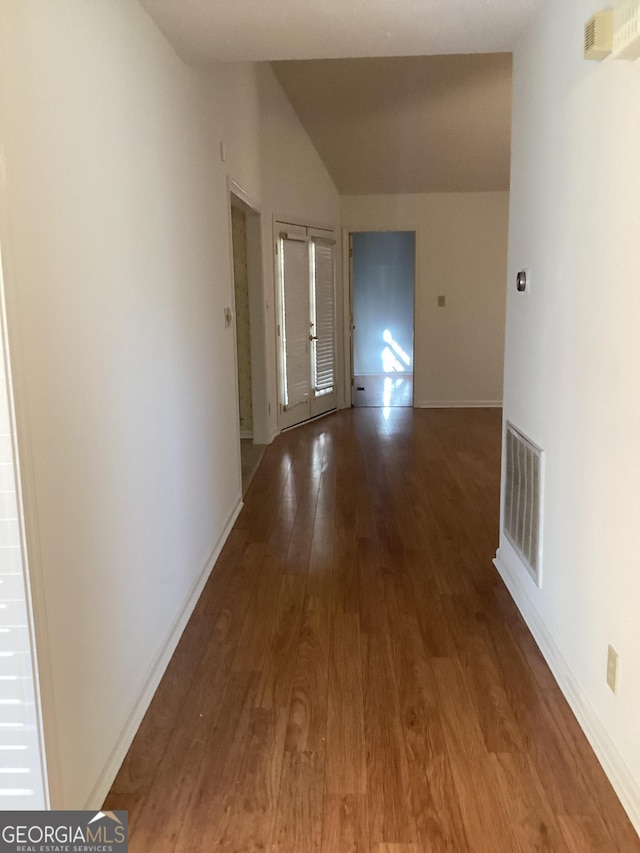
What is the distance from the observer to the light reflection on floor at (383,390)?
26.5 feet

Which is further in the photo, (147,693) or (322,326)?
(322,326)

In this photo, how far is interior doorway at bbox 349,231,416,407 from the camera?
33.6 feet

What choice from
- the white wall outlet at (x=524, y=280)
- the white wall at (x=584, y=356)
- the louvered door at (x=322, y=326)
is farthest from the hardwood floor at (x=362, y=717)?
the louvered door at (x=322, y=326)

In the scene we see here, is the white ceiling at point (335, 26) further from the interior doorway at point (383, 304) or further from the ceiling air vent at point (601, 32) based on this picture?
the interior doorway at point (383, 304)

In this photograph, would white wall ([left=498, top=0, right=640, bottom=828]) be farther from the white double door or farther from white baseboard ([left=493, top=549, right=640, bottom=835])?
the white double door

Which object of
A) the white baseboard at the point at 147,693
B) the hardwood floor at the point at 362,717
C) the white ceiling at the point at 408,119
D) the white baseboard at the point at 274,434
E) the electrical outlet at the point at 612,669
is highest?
the white ceiling at the point at 408,119

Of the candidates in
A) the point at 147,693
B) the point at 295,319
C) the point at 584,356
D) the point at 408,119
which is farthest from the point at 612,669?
the point at 408,119

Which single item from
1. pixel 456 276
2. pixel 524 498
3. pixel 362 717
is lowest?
pixel 362 717

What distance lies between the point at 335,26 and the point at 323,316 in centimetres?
467

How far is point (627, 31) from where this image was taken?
5.32ft

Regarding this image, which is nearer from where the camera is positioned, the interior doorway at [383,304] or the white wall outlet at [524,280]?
the white wall outlet at [524,280]

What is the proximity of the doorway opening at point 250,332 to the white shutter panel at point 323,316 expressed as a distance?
1.06 meters

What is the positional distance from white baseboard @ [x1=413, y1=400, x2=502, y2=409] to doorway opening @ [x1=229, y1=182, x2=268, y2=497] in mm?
2385

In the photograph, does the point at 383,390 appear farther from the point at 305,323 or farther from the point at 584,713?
the point at 584,713
